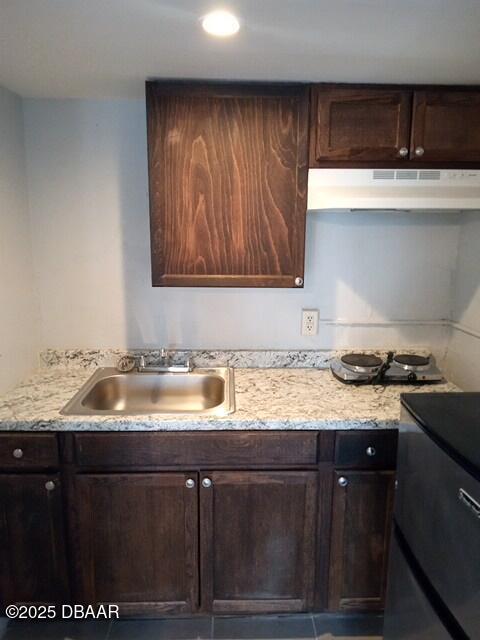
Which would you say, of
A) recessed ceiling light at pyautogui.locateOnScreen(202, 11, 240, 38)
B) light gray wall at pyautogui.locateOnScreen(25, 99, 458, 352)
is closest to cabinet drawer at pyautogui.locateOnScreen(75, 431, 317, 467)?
light gray wall at pyautogui.locateOnScreen(25, 99, 458, 352)

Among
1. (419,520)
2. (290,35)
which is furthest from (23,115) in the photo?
(419,520)

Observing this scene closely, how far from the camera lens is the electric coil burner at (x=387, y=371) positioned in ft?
6.24

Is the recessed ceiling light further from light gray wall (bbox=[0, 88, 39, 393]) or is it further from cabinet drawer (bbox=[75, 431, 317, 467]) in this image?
cabinet drawer (bbox=[75, 431, 317, 467])

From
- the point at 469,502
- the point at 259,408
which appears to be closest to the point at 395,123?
the point at 259,408

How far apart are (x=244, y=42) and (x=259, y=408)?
3.97ft

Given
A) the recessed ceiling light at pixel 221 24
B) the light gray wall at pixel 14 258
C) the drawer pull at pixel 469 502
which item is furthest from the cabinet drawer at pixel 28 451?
the recessed ceiling light at pixel 221 24

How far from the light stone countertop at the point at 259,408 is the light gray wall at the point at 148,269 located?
0.27 m

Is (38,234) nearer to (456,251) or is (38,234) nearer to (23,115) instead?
(23,115)

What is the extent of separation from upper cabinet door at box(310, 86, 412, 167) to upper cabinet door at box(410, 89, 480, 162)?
0.04 metres

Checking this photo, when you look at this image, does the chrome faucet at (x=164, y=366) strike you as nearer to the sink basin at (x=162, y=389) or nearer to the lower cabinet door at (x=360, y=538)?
the sink basin at (x=162, y=389)

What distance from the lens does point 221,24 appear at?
1.20 m

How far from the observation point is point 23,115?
1.93 meters

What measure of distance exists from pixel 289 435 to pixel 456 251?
4.01 feet

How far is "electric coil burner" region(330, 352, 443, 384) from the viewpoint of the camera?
1903 mm
